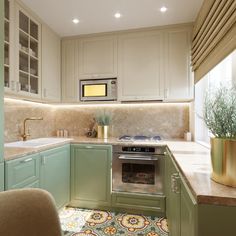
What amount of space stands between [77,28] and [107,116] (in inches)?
52.1

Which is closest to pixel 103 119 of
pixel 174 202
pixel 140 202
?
pixel 140 202

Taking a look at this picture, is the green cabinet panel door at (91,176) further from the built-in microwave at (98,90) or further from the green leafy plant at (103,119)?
the built-in microwave at (98,90)

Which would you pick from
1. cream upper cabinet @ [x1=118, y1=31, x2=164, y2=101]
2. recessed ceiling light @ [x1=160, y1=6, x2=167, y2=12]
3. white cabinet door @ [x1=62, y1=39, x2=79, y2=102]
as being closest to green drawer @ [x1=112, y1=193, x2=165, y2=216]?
cream upper cabinet @ [x1=118, y1=31, x2=164, y2=101]

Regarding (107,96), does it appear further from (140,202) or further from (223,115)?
(223,115)

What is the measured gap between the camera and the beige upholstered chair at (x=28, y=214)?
2.48ft

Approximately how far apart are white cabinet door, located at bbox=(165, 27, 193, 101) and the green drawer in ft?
4.30

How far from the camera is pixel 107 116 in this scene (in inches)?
116

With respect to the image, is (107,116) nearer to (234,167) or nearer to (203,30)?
(203,30)

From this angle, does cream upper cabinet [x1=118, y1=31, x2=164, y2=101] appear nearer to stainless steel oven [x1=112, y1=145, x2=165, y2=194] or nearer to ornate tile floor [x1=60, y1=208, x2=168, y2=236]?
stainless steel oven [x1=112, y1=145, x2=165, y2=194]

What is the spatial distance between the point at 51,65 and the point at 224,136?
2448 millimetres

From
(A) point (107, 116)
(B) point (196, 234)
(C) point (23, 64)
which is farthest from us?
(A) point (107, 116)

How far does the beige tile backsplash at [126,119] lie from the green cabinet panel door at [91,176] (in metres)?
0.68

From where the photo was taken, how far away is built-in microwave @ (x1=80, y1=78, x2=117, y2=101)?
108 inches

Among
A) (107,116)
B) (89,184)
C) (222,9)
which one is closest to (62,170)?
(89,184)
